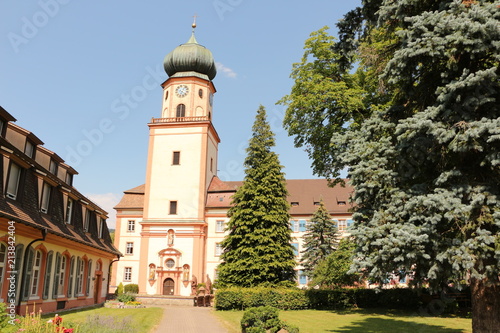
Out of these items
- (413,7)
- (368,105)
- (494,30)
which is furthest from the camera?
(368,105)

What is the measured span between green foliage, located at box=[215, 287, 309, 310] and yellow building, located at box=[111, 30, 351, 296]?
14020 mm

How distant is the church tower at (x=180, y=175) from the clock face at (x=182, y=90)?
0.06m

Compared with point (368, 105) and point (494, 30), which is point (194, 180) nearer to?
point (368, 105)

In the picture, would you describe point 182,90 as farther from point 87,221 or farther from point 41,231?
point 41,231

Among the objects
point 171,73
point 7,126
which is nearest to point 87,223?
point 7,126

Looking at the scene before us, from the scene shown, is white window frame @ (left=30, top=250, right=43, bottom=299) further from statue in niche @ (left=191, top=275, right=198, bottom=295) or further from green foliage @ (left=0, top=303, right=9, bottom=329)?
statue in niche @ (left=191, top=275, right=198, bottom=295)

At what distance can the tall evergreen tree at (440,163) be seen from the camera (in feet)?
27.4

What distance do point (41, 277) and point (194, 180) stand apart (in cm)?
2546

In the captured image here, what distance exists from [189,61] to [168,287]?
22.6 metres

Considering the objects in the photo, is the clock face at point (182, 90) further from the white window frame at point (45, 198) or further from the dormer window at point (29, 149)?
the white window frame at point (45, 198)

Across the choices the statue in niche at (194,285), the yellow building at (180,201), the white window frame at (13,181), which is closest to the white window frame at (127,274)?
the yellow building at (180,201)

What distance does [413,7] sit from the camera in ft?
33.4

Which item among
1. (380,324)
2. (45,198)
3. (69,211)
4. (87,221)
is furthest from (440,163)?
(87,221)

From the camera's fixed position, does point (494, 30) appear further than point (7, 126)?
No
